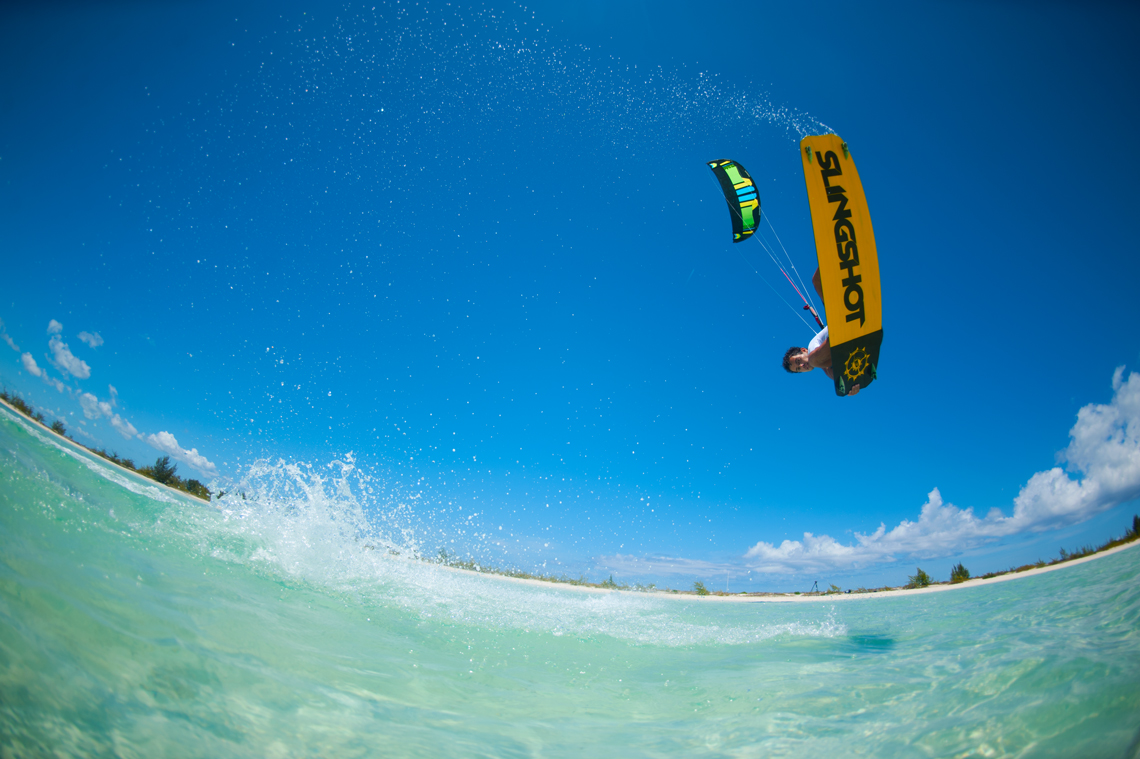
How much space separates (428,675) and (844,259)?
25.5 ft

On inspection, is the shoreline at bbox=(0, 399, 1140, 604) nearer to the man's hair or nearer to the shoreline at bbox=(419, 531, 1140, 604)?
the shoreline at bbox=(419, 531, 1140, 604)

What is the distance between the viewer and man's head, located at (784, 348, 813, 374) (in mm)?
6320

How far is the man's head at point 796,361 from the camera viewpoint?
6.32 meters

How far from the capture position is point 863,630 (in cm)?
995

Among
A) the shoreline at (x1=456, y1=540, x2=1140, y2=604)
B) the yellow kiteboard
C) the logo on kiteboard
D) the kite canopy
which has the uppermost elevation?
the kite canopy

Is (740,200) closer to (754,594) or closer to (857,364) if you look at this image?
(857,364)

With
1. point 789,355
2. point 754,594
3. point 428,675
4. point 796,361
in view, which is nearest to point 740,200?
point 789,355

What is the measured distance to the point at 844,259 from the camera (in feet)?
20.2

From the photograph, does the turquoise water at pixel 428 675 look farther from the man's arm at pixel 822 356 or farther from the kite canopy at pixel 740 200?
the kite canopy at pixel 740 200

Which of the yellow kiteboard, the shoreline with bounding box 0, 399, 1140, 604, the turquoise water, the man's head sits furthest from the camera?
the shoreline with bounding box 0, 399, 1140, 604

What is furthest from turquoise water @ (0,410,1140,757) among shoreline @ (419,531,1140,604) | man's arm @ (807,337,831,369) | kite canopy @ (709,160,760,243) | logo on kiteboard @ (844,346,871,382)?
shoreline @ (419,531,1140,604)

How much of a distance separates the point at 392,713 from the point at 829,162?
882 centimetres

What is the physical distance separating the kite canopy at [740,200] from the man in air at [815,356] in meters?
1.89

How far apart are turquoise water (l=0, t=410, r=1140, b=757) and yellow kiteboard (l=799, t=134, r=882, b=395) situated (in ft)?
12.4
